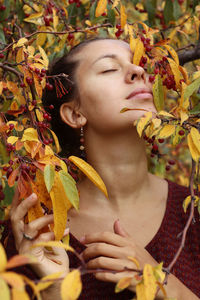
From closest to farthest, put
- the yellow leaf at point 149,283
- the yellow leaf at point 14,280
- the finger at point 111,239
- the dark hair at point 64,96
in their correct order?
the yellow leaf at point 14,280, the yellow leaf at point 149,283, the finger at point 111,239, the dark hair at point 64,96

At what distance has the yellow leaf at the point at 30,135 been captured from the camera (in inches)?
44.1

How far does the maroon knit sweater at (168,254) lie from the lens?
1365mm

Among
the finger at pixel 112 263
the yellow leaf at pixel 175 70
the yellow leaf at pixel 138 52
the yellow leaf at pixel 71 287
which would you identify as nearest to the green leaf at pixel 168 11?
the yellow leaf at pixel 138 52

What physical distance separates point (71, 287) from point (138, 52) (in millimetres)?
934

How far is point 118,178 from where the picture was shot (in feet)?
5.16

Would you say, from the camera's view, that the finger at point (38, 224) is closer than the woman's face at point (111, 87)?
Yes

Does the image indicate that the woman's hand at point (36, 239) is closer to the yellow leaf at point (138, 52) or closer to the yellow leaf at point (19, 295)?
the yellow leaf at point (19, 295)

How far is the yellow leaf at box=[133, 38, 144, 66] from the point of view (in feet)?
4.60

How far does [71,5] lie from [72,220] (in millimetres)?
1015

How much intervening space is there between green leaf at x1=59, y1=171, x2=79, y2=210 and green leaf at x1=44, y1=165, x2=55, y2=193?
1.0 inches

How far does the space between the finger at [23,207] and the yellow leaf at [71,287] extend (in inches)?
17.4

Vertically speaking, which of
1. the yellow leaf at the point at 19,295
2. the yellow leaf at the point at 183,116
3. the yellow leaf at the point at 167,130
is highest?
the yellow leaf at the point at 19,295

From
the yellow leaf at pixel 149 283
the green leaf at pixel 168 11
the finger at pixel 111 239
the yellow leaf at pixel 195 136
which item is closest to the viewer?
the yellow leaf at pixel 149 283

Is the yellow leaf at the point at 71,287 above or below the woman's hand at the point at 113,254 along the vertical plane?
above
